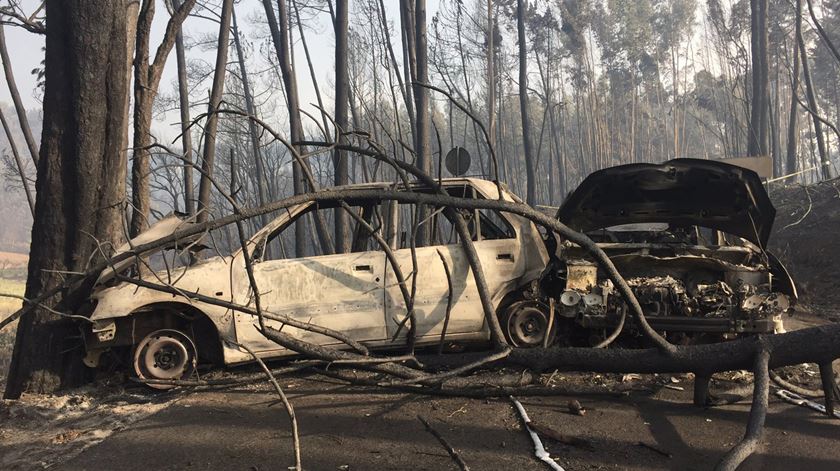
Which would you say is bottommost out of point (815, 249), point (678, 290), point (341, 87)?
point (678, 290)

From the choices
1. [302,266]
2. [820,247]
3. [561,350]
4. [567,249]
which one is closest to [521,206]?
[561,350]

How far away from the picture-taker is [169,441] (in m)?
3.66

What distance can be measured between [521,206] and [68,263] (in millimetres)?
4168

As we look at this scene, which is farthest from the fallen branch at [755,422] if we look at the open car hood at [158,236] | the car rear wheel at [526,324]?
the open car hood at [158,236]

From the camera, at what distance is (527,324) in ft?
16.8

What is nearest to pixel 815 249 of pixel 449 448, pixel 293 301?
pixel 293 301

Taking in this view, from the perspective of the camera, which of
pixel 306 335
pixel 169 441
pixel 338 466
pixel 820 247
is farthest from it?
pixel 820 247

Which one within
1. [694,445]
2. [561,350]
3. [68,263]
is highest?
[68,263]

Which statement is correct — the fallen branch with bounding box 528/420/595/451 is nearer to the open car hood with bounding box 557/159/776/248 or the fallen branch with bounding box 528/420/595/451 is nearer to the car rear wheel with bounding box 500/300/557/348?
the car rear wheel with bounding box 500/300/557/348

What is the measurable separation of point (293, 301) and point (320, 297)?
9.6 inches

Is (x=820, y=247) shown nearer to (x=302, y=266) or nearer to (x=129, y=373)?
(x=302, y=266)

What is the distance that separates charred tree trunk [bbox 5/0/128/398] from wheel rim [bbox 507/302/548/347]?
3.87 m

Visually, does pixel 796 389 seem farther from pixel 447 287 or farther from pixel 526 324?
pixel 447 287

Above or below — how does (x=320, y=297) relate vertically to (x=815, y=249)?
below
